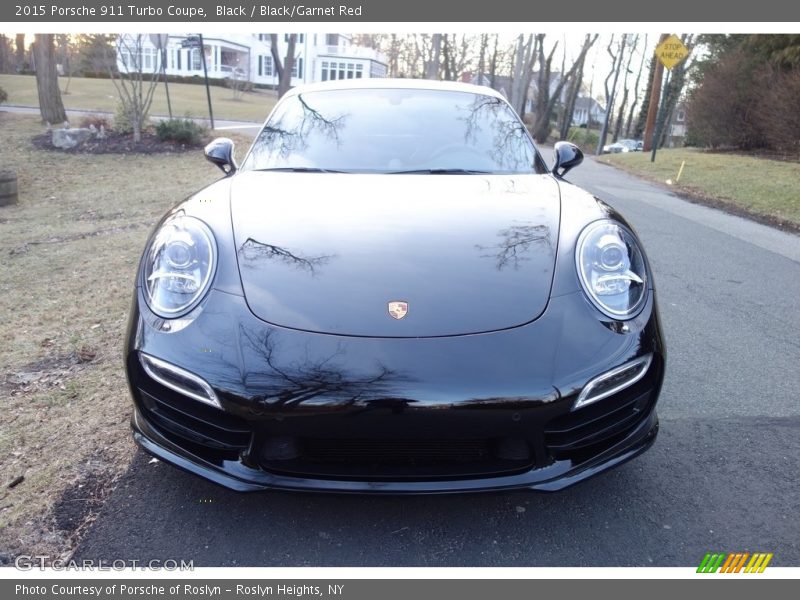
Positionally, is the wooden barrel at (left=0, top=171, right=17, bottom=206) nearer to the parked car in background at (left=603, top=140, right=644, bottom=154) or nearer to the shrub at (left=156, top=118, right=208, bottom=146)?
the shrub at (left=156, top=118, right=208, bottom=146)

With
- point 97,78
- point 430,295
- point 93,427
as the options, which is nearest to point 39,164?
point 93,427

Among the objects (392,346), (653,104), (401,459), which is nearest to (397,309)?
(392,346)

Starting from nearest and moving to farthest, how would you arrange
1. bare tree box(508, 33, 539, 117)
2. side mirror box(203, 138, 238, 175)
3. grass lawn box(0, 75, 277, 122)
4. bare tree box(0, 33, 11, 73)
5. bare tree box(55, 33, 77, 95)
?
1. side mirror box(203, 138, 238, 175)
2. grass lawn box(0, 75, 277, 122)
3. bare tree box(55, 33, 77, 95)
4. bare tree box(508, 33, 539, 117)
5. bare tree box(0, 33, 11, 73)

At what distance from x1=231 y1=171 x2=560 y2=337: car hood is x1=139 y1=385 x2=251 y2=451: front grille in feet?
1.11

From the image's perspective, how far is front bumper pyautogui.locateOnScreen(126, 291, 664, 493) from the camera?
1.79 meters

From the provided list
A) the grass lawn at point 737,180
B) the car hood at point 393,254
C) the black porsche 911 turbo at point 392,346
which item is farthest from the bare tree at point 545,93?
the black porsche 911 turbo at point 392,346

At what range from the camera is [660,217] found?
838 centimetres

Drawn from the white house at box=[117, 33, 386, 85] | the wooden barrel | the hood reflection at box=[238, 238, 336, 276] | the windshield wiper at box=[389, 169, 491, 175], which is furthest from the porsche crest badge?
the white house at box=[117, 33, 386, 85]

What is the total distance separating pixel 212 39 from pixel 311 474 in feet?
215

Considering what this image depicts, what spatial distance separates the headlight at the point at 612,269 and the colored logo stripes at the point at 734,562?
0.81 m

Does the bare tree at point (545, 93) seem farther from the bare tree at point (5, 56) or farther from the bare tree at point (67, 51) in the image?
the bare tree at point (5, 56)

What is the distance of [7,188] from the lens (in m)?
8.11

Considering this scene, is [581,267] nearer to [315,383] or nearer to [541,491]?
[541,491]

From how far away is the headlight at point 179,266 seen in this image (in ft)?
6.73
